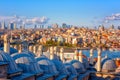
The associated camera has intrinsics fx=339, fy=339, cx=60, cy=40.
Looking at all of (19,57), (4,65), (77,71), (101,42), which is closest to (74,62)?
(77,71)

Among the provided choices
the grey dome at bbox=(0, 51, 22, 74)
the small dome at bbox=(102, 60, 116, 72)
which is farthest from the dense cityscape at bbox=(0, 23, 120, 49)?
the grey dome at bbox=(0, 51, 22, 74)

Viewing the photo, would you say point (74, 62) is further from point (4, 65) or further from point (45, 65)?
point (4, 65)

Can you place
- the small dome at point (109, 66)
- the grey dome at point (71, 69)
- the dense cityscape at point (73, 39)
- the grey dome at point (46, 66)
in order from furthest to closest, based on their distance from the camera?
1. the dense cityscape at point (73, 39)
2. the small dome at point (109, 66)
3. the grey dome at point (71, 69)
4. the grey dome at point (46, 66)

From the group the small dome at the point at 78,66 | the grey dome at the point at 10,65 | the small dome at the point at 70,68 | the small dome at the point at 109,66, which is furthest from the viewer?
the small dome at the point at 109,66

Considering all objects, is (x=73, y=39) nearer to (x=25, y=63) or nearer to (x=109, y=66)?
(x=109, y=66)

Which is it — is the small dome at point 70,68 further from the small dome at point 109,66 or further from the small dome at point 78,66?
the small dome at point 109,66

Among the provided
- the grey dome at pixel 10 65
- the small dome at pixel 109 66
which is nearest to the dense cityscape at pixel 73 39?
the small dome at pixel 109 66

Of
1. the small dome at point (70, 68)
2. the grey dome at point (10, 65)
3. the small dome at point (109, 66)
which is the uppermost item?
the grey dome at point (10, 65)

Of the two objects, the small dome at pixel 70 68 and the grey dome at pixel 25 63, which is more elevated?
the grey dome at pixel 25 63

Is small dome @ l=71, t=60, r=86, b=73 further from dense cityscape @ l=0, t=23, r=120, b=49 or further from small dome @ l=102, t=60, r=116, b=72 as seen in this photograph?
dense cityscape @ l=0, t=23, r=120, b=49

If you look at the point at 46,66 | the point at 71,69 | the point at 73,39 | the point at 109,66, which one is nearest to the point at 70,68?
the point at 71,69

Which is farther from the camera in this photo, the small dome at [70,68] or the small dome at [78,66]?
the small dome at [78,66]
